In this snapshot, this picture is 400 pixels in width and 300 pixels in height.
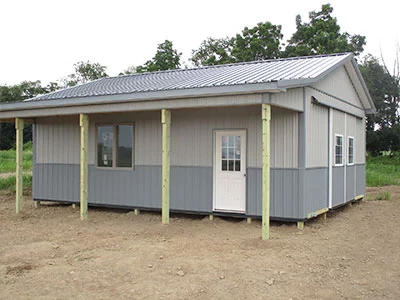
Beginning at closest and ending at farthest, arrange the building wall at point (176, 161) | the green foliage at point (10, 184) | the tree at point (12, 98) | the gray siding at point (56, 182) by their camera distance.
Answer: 1. the building wall at point (176, 161)
2. the gray siding at point (56, 182)
3. the green foliage at point (10, 184)
4. the tree at point (12, 98)

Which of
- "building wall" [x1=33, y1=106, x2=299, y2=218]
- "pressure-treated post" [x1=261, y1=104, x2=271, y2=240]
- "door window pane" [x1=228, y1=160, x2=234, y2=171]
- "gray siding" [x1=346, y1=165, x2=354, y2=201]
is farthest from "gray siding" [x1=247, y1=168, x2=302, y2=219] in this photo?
"gray siding" [x1=346, y1=165, x2=354, y2=201]

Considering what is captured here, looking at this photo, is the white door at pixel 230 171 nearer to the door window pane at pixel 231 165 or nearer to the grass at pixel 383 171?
the door window pane at pixel 231 165

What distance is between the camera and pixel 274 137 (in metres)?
8.25

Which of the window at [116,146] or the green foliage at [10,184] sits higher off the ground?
the window at [116,146]

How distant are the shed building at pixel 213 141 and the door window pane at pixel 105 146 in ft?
0.08

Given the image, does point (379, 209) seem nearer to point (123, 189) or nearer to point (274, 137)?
point (274, 137)

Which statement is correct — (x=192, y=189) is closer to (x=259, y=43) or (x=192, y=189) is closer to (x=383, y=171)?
(x=383, y=171)

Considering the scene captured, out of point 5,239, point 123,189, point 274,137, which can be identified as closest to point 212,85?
point 274,137

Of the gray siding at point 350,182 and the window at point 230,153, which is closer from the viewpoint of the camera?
the window at point 230,153

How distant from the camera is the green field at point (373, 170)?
1583cm

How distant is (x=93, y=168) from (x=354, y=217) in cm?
608

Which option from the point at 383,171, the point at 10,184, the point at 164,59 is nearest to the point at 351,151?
the point at 10,184

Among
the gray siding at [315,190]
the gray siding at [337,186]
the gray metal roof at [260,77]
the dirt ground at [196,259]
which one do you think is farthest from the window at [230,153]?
the gray siding at [337,186]

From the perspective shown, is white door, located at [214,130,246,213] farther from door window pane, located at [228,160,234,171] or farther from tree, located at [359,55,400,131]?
tree, located at [359,55,400,131]
